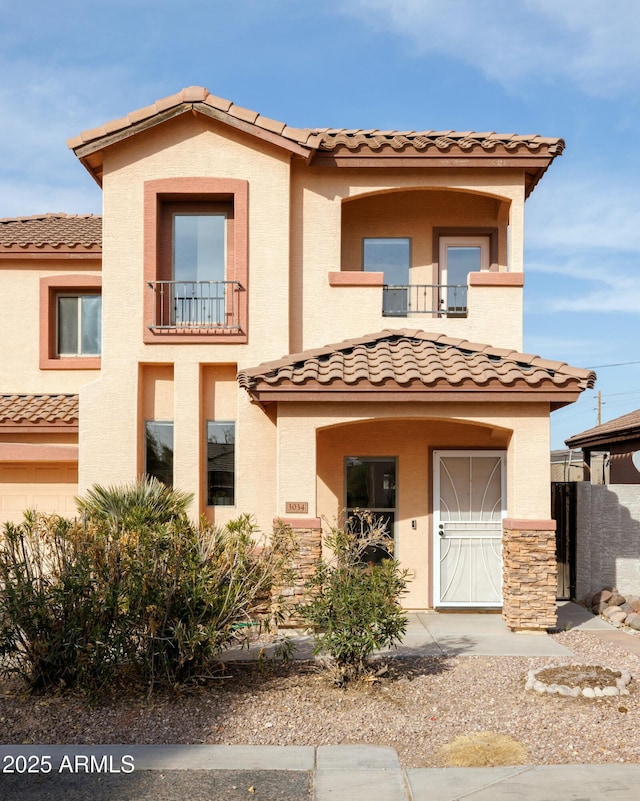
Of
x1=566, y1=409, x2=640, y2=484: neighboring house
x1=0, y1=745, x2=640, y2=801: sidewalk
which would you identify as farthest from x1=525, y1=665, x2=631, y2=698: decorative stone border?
x1=566, y1=409, x2=640, y2=484: neighboring house

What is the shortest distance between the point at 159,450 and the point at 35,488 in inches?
121

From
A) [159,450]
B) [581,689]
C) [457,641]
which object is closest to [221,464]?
[159,450]

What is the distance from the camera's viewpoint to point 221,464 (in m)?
13.9

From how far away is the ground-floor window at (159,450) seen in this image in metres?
13.9

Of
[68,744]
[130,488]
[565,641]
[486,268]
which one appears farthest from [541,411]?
[68,744]

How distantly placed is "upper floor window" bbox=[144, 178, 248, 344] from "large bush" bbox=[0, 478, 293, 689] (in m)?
5.74

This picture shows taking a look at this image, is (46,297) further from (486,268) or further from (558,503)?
(558,503)

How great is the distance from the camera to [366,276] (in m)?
14.0

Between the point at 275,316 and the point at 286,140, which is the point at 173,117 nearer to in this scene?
the point at 286,140

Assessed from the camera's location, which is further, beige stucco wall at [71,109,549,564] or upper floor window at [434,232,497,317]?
upper floor window at [434,232,497,317]

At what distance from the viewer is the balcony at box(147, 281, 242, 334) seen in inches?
544

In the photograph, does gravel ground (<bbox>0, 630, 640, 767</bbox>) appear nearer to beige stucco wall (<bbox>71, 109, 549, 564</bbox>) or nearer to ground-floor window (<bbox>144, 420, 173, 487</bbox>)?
beige stucco wall (<bbox>71, 109, 549, 564</bbox>)

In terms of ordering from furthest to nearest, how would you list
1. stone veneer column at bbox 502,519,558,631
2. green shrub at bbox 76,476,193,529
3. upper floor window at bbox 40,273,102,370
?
1. upper floor window at bbox 40,273,102,370
2. green shrub at bbox 76,476,193,529
3. stone veneer column at bbox 502,519,558,631

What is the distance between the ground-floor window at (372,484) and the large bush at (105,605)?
5.01 m
